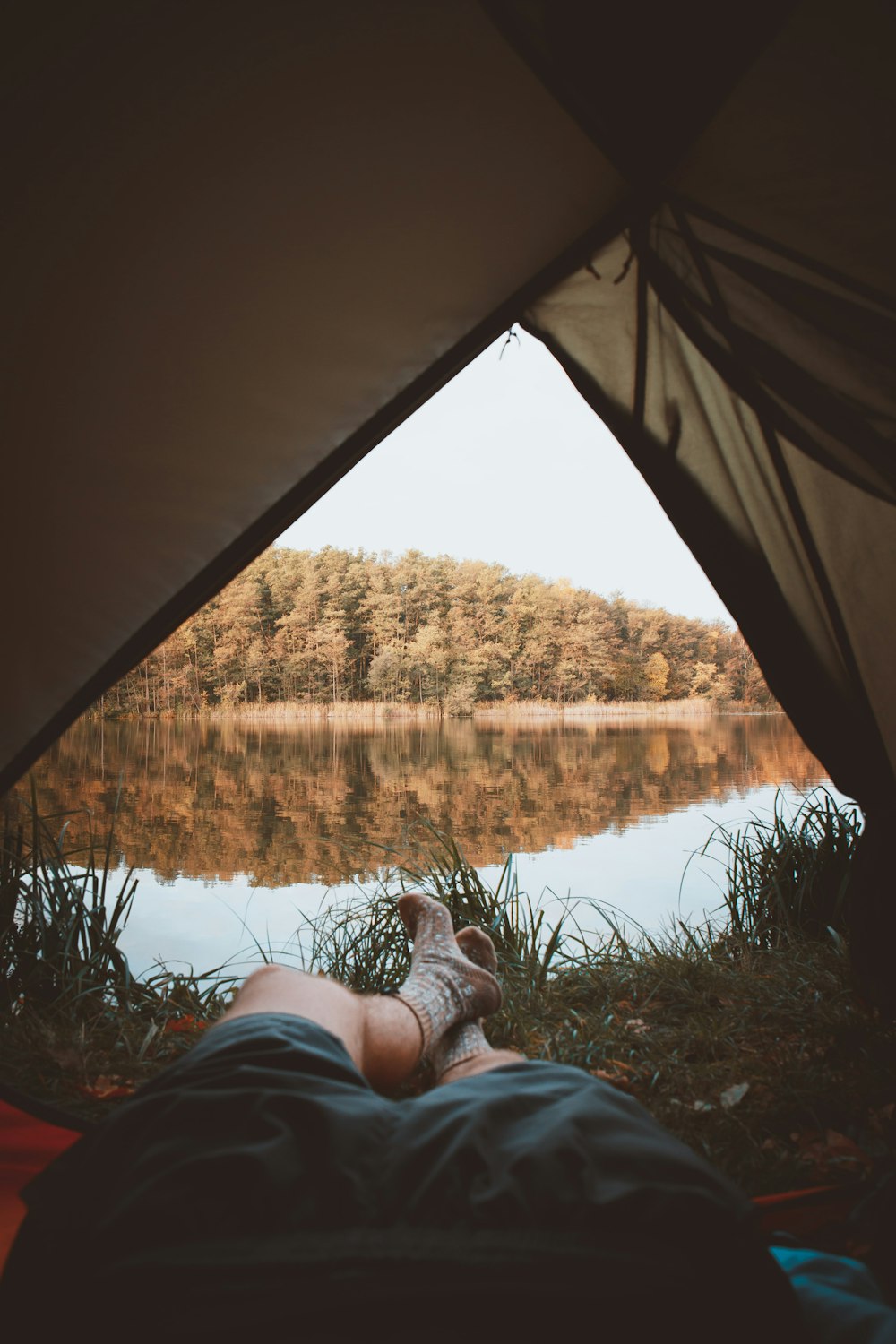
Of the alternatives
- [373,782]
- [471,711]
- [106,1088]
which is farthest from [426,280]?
[471,711]

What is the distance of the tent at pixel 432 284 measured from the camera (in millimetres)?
1141

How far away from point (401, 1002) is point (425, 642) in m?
12.5

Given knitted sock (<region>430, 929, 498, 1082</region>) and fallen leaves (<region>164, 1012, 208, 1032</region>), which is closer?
knitted sock (<region>430, 929, 498, 1082</region>)

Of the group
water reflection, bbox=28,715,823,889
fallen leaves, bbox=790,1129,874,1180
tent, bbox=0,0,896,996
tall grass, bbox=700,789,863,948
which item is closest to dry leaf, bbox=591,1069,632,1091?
fallen leaves, bbox=790,1129,874,1180

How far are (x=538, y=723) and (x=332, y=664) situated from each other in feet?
12.7

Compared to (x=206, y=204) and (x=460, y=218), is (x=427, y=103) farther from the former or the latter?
(x=206, y=204)

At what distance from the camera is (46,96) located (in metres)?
1.09

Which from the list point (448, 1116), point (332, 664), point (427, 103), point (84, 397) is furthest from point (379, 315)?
point (332, 664)

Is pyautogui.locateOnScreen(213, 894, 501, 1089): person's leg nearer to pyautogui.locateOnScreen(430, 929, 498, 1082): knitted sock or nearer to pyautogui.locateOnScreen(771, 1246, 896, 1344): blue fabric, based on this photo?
pyautogui.locateOnScreen(430, 929, 498, 1082): knitted sock

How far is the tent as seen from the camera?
1141mm

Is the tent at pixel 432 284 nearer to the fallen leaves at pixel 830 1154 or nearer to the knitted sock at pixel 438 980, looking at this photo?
the fallen leaves at pixel 830 1154

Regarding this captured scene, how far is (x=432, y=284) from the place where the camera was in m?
1.55

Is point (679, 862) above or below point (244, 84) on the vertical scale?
below

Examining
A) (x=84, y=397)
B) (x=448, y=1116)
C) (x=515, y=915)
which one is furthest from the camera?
(x=515, y=915)
